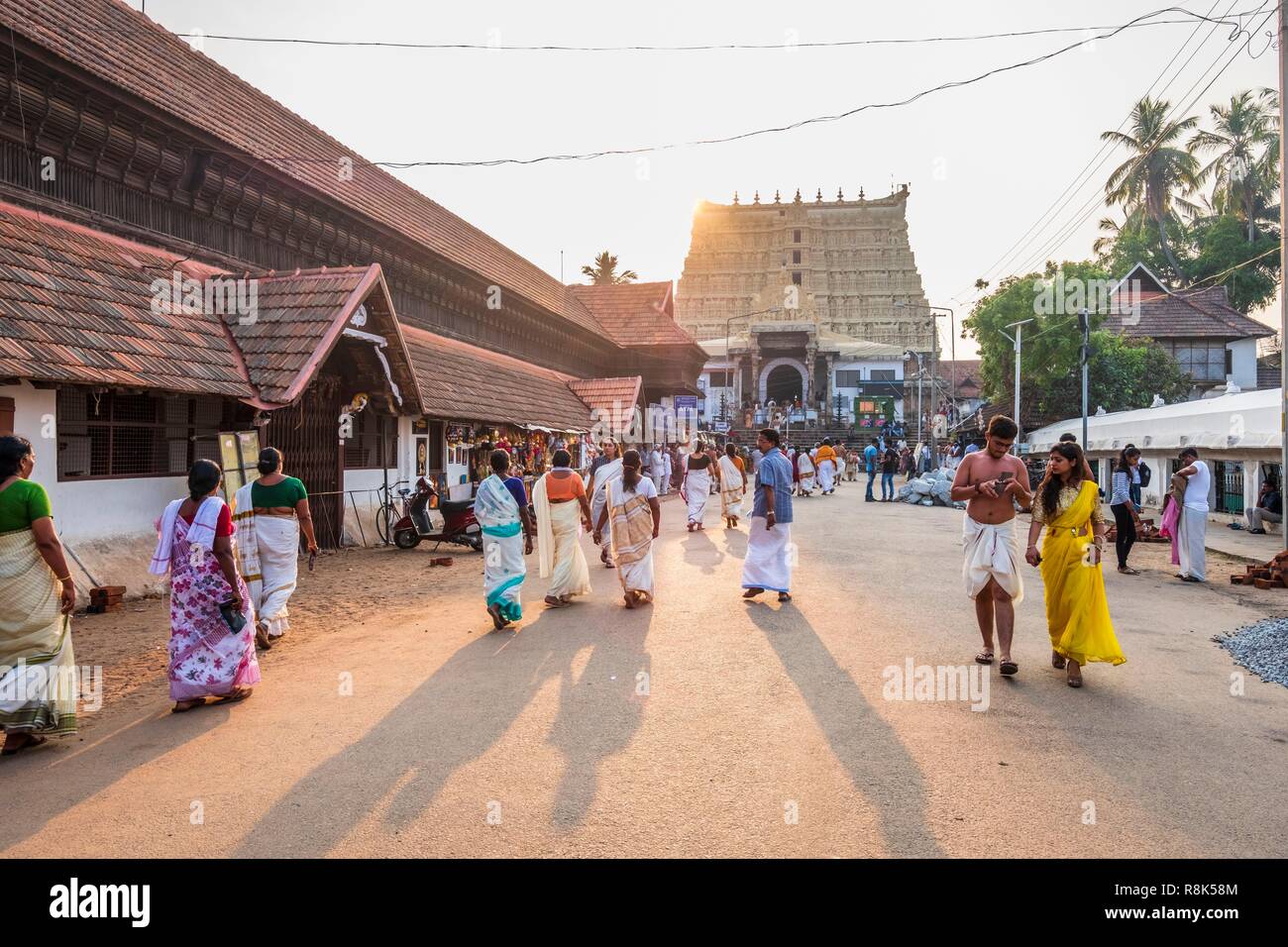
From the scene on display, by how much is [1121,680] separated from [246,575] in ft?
23.8

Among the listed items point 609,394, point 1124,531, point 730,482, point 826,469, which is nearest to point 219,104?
point 730,482

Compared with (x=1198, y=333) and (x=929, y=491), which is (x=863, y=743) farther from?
(x=1198, y=333)

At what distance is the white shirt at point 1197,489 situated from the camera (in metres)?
10.7

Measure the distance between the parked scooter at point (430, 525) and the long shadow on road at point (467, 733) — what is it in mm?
6712

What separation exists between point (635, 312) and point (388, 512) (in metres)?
21.8

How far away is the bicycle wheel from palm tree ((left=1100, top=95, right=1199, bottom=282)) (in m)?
45.0

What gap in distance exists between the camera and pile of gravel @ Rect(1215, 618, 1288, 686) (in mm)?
6113

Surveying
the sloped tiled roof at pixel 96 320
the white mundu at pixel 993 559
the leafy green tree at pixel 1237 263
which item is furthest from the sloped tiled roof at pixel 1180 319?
the sloped tiled roof at pixel 96 320

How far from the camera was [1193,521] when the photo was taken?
10781 millimetres

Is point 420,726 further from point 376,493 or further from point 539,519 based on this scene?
point 376,493

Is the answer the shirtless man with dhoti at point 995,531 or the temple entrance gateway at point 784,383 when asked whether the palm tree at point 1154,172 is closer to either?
the temple entrance gateway at point 784,383

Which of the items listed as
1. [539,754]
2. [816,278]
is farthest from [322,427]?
[816,278]

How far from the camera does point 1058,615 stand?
595cm

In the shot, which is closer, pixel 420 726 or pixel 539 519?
pixel 420 726
